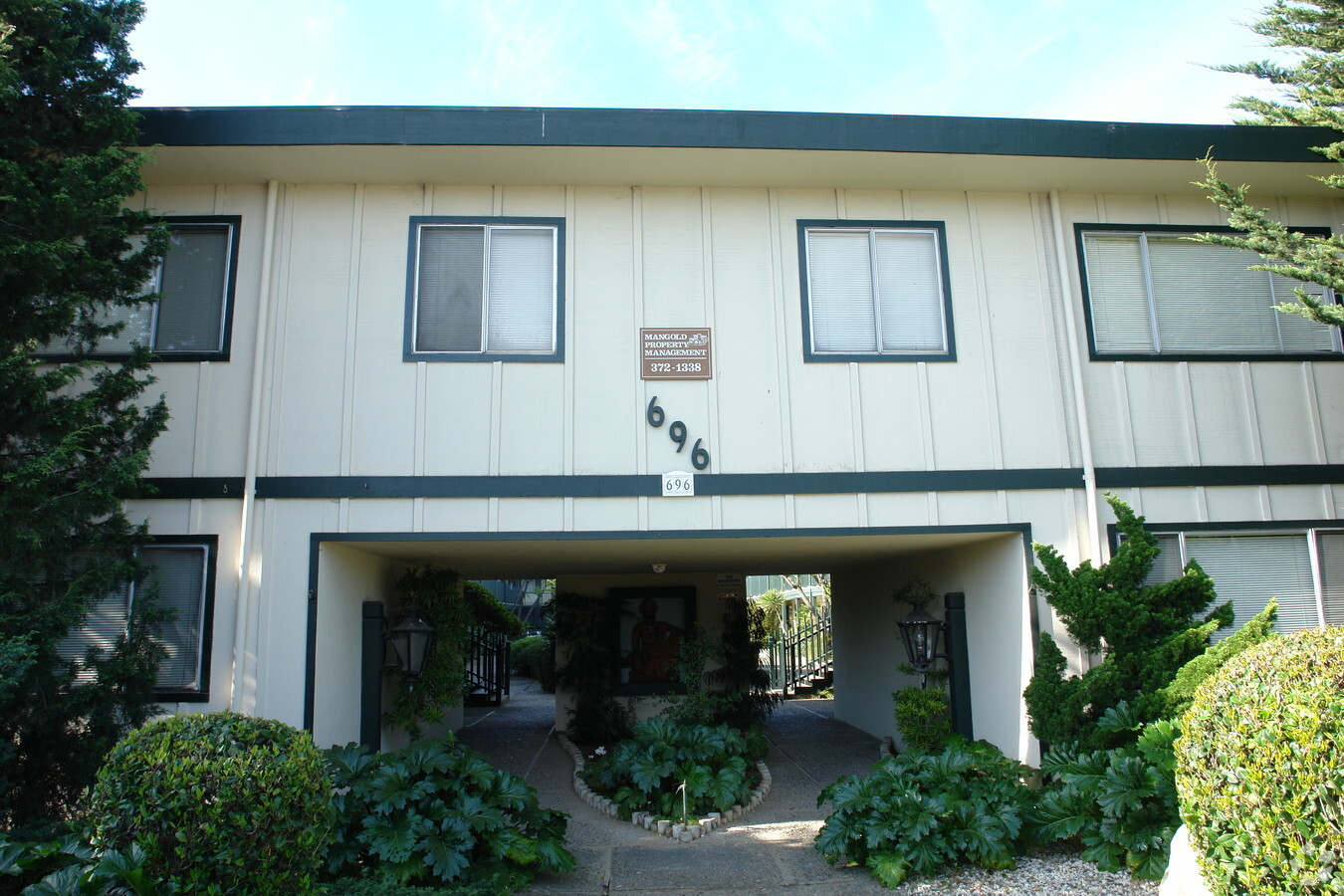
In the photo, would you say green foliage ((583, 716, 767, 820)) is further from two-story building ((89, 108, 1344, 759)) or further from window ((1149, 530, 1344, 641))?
window ((1149, 530, 1344, 641))

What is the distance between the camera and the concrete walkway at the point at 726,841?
5586 millimetres

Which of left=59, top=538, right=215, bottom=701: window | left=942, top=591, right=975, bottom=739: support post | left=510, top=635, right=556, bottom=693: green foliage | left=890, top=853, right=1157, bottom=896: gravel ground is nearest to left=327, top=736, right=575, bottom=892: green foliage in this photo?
left=59, top=538, right=215, bottom=701: window

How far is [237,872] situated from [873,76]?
8.75 metres

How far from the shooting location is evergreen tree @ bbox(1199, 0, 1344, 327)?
6.37 meters

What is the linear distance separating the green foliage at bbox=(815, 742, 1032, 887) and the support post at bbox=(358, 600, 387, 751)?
354 centimetres

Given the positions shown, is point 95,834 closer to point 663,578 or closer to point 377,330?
point 377,330

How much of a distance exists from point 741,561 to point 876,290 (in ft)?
12.5

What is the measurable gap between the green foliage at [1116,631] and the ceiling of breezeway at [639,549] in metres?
0.74

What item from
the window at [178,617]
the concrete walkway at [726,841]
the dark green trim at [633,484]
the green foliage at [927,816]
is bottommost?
the concrete walkway at [726,841]

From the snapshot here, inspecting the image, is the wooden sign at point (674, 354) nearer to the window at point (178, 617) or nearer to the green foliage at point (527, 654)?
the window at point (178, 617)

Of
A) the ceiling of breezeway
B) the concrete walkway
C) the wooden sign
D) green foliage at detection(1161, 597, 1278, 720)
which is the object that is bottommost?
the concrete walkway

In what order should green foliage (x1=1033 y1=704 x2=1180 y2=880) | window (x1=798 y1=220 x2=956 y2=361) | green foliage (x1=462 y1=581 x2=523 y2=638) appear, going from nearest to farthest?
1. green foliage (x1=1033 y1=704 x2=1180 y2=880)
2. window (x1=798 y1=220 x2=956 y2=361)
3. green foliage (x1=462 y1=581 x2=523 y2=638)

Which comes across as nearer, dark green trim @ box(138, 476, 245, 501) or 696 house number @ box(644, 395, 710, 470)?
dark green trim @ box(138, 476, 245, 501)

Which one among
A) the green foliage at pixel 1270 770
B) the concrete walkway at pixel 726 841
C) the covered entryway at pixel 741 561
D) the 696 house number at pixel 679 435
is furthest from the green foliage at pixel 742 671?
the green foliage at pixel 1270 770
